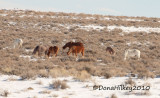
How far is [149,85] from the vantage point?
10.1 metres

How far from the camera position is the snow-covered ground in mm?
8734

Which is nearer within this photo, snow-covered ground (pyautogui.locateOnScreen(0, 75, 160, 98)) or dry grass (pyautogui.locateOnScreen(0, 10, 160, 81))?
snow-covered ground (pyautogui.locateOnScreen(0, 75, 160, 98))

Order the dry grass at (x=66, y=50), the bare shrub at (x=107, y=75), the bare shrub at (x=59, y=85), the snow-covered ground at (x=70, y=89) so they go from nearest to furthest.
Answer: the snow-covered ground at (x=70, y=89) → the bare shrub at (x=59, y=85) → the bare shrub at (x=107, y=75) → the dry grass at (x=66, y=50)

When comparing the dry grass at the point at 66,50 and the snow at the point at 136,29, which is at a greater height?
the snow at the point at 136,29

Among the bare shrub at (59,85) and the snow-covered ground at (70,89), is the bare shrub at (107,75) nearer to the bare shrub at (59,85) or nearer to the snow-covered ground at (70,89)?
the snow-covered ground at (70,89)

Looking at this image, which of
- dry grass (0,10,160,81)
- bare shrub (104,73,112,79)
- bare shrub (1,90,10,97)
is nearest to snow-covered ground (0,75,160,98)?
bare shrub (1,90,10,97)

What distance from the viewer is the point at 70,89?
954 cm

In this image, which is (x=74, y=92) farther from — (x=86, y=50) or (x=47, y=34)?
(x=47, y=34)

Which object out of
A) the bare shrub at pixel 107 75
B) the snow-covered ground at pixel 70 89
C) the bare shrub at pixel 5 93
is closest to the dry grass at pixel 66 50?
the bare shrub at pixel 107 75

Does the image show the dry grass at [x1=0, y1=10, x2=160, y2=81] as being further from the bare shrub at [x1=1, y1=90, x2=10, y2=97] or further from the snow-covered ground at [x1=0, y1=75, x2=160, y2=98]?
the bare shrub at [x1=1, y1=90, x2=10, y2=97]

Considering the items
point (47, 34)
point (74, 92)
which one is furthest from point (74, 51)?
point (47, 34)

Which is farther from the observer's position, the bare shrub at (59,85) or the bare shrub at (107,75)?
the bare shrub at (107,75)

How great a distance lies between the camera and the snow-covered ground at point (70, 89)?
28.7 feet

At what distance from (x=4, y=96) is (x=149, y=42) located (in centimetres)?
2250
